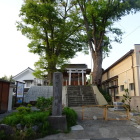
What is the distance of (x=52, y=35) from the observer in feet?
75.7

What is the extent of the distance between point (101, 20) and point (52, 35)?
8.08 metres

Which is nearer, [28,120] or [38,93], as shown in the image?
[28,120]

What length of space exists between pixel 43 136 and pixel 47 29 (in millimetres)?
17981

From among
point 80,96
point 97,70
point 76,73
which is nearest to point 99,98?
point 80,96

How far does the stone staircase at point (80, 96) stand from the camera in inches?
621

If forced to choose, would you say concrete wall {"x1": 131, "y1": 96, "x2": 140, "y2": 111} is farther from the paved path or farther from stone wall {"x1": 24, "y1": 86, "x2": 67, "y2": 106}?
stone wall {"x1": 24, "y1": 86, "x2": 67, "y2": 106}

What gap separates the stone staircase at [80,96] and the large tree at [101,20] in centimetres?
167

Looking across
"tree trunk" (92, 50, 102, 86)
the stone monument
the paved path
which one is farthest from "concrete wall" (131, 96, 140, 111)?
the stone monument

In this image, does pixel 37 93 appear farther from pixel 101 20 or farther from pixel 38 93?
pixel 101 20

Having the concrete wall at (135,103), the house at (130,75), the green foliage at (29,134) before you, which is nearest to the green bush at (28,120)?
the green foliage at (29,134)

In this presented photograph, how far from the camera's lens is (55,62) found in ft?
72.3

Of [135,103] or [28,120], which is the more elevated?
[135,103]

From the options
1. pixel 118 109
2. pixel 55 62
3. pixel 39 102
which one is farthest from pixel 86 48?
pixel 39 102

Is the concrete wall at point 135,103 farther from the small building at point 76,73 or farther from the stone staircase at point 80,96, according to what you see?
the small building at point 76,73
